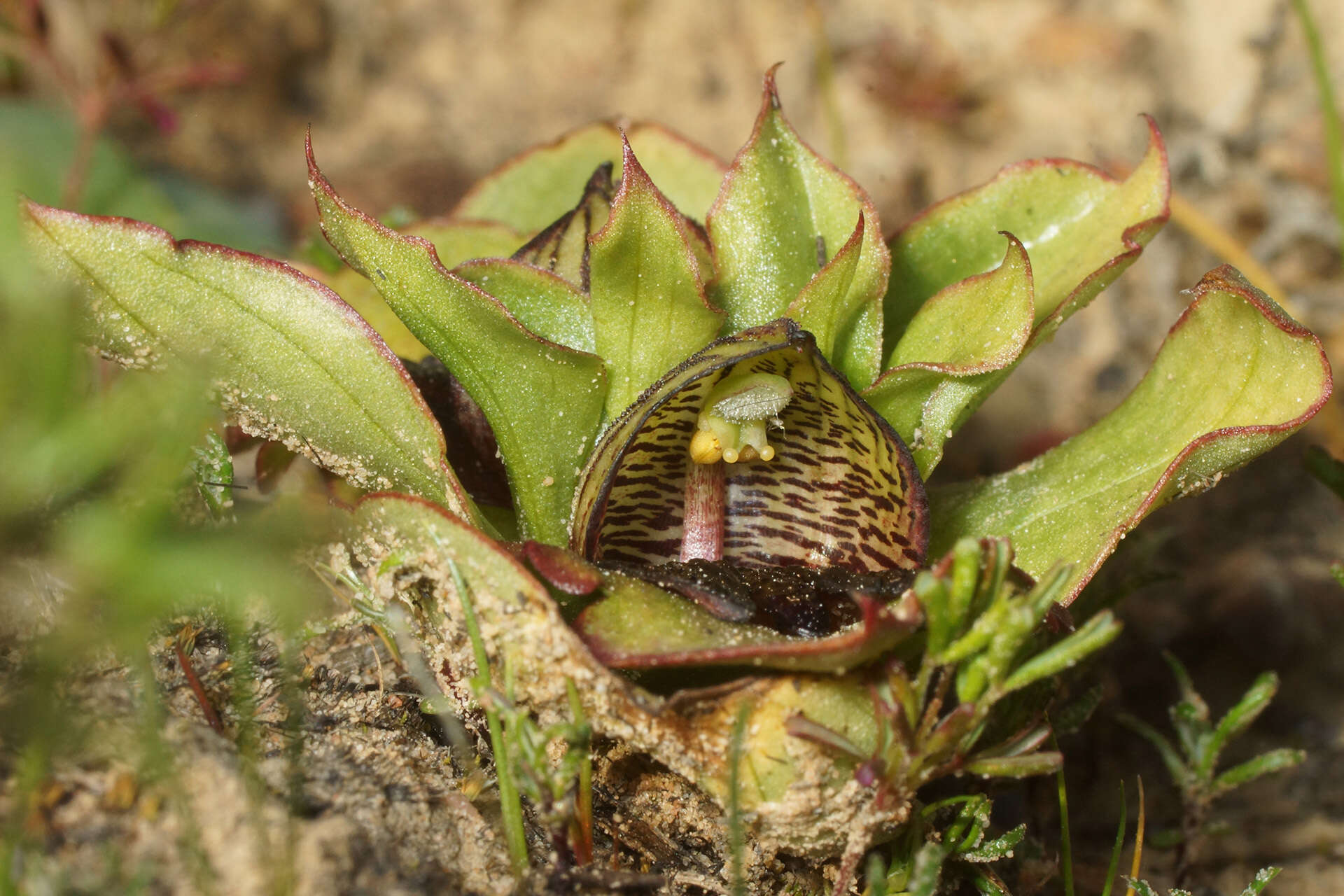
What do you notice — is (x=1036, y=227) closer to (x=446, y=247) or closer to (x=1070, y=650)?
(x=1070, y=650)

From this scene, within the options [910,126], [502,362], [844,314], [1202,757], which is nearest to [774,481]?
[844,314]

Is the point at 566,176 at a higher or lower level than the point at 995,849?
higher

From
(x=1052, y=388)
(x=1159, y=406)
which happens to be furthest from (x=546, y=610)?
(x=1052, y=388)

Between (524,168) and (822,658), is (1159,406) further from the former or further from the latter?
(524,168)

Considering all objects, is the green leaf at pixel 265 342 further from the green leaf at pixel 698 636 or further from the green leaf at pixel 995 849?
the green leaf at pixel 995 849

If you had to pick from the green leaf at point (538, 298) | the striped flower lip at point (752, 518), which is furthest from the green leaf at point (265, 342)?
the striped flower lip at point (752, 518)

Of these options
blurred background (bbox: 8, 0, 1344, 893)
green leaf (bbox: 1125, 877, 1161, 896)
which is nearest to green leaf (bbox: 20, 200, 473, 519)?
green leaf (bbox: 1125, 877, 1161, 896)

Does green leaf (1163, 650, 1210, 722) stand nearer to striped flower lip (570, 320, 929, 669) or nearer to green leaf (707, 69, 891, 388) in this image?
striped flower lip (570, 320, 929, 669)
